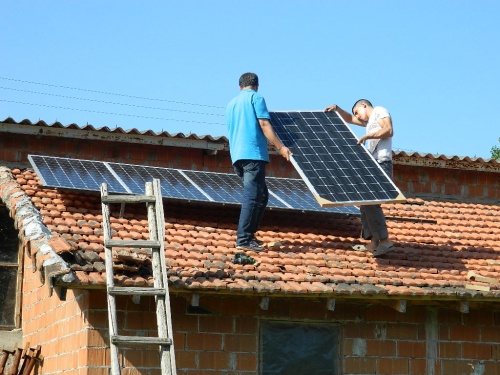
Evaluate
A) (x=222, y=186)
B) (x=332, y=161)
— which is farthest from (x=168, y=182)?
(x=332, y=161)

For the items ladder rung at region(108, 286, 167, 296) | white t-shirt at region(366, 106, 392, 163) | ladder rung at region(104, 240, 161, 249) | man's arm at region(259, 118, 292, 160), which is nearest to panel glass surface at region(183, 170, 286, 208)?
man's arm at region(259, 118, 292, 160)

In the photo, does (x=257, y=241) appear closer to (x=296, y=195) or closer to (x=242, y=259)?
→ (x=242, y=259)

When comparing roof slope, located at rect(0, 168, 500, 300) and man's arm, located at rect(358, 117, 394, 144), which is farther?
man's arm, located at rect(358, 117, 394, 144)

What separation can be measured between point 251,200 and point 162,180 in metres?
1.96

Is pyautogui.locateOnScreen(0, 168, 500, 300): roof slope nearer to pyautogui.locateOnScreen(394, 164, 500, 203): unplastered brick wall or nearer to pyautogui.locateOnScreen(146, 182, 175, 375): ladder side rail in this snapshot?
pyautogui.locateOnScreen(146, 182, 175, 375): ladder side rail

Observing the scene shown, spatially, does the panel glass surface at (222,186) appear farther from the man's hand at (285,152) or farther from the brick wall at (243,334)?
the brick wall at (243,334)

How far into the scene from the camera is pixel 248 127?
40.5 ft

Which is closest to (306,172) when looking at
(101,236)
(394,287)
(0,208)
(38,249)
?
(394,287)

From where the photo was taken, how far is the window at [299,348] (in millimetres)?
11531

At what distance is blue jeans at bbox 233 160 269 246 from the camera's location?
12.1 m

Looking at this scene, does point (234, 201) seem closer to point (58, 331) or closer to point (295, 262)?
point (295, 262)

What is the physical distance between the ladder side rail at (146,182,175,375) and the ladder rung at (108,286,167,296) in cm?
8

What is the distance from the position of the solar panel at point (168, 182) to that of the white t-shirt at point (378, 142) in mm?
908

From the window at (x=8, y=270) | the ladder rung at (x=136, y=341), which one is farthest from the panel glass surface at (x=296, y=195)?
the ladder rung at (x=136, y=341)
